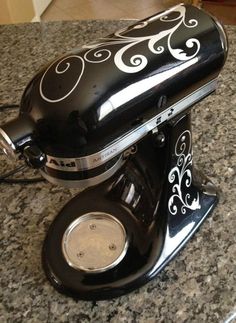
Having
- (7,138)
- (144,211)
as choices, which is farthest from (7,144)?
(144,211)

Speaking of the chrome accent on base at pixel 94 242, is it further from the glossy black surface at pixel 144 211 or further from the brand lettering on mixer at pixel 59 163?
the brand lettering on mixer at pixel 59 163

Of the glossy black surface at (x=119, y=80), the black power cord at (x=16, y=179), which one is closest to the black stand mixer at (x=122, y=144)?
the glossy black surface at (x=119, y=80)

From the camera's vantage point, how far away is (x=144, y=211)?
0.59 metres

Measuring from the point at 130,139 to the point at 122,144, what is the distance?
12 mm

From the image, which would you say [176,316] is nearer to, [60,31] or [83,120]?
[83,120]

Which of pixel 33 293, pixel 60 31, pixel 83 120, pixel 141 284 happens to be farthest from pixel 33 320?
pixel 60 31

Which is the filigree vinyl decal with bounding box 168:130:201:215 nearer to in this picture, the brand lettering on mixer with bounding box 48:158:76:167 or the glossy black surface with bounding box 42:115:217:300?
the glossy black surface with bounding box 42:115:217:300

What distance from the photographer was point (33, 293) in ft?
1.80

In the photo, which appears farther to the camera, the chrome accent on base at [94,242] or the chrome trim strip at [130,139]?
the chrome accent on base at [94,242]

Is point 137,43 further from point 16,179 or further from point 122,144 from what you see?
point 16,179

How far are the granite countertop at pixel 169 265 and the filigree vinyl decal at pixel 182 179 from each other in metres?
0.04

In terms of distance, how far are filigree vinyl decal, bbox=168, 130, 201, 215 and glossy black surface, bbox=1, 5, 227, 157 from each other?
9cm

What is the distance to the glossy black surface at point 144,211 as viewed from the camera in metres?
0.54

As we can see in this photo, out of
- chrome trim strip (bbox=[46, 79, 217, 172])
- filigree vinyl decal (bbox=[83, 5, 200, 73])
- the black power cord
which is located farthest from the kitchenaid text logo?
the black power cord
